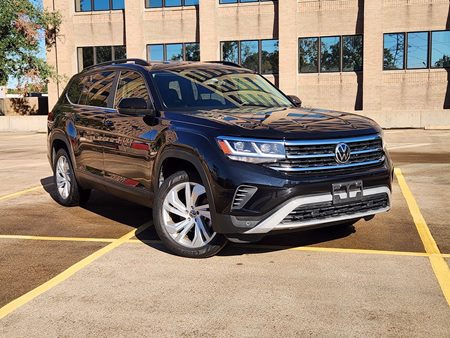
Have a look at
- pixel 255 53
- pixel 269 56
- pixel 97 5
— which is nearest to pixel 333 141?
pixel 269 56

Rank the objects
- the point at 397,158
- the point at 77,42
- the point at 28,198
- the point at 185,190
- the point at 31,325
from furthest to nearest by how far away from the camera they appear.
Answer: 1. the point at 77,42
2. the point at 397,158
3. the point at 28,198
4. the point at 185,190
5. the point at 31,325

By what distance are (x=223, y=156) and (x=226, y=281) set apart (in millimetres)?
1035

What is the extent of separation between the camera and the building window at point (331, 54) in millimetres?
27136

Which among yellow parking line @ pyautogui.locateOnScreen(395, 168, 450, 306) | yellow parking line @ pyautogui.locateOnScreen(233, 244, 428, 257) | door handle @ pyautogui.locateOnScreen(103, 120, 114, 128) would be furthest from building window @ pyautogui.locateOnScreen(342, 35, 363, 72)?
yellow parking line @ pyautogui.locateOnScreen(233, 244, 428, 257)

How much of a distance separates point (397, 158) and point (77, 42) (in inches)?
905

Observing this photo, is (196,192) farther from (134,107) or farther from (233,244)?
(134,107)

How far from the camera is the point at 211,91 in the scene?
584 cm

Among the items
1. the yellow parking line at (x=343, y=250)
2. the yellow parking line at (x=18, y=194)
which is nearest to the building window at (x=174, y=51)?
the yellow parking line at (x=18, y=194)

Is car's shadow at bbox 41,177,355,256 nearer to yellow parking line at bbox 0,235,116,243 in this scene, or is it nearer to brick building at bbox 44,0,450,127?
yellow parking line at bbox 0,235,116,243

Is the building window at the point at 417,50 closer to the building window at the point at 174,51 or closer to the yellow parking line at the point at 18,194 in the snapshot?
the building window at the point at 174,51

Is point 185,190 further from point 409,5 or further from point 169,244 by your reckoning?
point 409,5

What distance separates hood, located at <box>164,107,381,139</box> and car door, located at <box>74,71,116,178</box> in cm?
144

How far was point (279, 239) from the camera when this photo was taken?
5664 millimetres

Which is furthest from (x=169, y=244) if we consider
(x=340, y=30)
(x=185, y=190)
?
(x=340, y=30)
